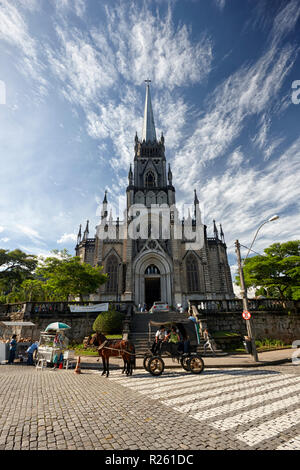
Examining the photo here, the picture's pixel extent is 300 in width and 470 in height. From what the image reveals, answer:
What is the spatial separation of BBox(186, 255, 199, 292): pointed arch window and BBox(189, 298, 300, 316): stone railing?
11.8 metres

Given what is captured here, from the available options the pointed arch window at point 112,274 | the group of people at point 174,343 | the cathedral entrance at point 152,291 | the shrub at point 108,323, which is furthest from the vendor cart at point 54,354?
the cathedral entrance at point 152,291

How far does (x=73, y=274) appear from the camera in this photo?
19.9 metres

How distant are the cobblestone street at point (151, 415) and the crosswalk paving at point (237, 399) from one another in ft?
0.06

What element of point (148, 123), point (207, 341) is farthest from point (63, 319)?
point (148, 123)

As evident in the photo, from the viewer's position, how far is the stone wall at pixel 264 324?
17014 millimetres

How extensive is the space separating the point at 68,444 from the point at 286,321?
19.4 m

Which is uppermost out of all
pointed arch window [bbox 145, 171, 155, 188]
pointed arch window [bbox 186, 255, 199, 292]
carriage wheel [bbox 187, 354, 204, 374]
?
pointed arch window [bbox 145, 171, 155, 188]

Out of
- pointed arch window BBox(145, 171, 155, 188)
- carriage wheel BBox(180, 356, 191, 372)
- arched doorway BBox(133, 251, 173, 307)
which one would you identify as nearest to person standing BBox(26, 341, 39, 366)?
carriage wheel BBox(180, 356, 191, 372)

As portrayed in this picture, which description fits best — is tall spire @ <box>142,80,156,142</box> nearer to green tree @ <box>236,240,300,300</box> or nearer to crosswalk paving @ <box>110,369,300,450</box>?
green tree @ <box>236,240,300,300</box>

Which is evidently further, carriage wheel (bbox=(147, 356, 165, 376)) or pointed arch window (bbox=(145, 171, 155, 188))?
pointed arch window (bbox=(145, 171, 155, 188))

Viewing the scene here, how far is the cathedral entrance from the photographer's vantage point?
3177cm

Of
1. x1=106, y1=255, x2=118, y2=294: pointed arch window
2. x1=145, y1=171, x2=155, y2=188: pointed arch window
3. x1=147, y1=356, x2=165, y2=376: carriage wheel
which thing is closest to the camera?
x1=147, y1=356, x2=165, y2=376: carriage wheel

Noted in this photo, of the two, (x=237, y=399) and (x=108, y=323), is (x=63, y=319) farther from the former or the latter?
(x=237, y=399)
